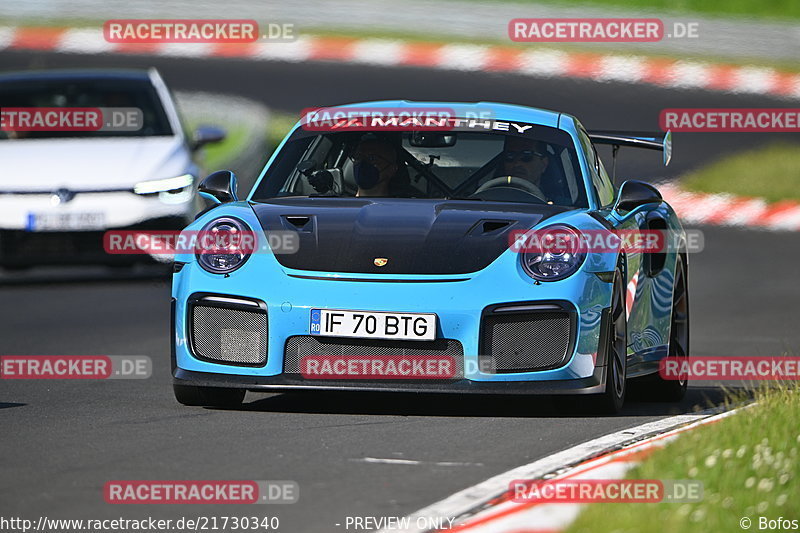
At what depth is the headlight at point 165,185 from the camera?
44.1ft

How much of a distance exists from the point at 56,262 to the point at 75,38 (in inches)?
585

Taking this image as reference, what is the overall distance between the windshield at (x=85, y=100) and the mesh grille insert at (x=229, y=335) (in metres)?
6.82

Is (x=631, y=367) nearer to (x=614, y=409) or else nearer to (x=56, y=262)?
(x=614, y=409)

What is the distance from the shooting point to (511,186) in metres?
8.39

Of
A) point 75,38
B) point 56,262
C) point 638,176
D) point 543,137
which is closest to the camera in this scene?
point 543,137

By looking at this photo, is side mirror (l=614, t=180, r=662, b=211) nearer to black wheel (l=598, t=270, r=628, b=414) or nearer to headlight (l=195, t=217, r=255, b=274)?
black wheel (l=598, t=270, r=628, b=414)

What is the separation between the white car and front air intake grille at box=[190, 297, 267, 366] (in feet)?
19.1

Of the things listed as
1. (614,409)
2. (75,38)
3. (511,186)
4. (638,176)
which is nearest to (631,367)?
(614,409)

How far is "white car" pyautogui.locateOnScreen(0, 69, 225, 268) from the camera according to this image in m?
13.2

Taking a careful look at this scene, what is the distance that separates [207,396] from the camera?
7809mm

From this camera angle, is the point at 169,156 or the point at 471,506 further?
the point at 169,156

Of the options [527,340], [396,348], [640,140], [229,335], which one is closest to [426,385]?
[396,348]

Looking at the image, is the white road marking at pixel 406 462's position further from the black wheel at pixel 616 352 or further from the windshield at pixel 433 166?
the windshield at pixel 433 166

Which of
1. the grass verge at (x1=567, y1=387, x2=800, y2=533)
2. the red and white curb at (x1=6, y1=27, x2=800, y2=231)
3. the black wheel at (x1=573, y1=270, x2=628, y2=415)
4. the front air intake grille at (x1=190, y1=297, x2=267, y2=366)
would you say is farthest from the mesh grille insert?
the red and white curb at (x1=6, y1=27, x2=800, y2=231)
